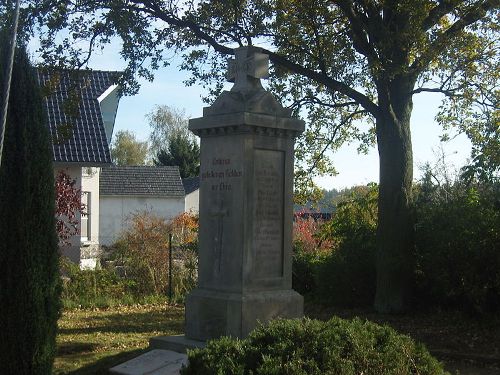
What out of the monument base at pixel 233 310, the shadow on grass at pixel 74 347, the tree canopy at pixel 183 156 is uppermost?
the tree canopy at pixel 183 156

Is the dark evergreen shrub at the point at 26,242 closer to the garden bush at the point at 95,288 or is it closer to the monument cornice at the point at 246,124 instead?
the monument cornice at the point at 246,124

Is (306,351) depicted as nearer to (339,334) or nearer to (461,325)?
(339,334)

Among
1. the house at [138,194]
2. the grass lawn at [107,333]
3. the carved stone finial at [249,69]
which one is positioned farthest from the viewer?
the house at [138,194]

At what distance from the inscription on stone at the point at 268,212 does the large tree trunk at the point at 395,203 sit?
16.9ft

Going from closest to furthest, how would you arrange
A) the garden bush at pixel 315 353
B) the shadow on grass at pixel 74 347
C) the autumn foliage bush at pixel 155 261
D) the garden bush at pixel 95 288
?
the garden bush at pixel 315 353
the shadow on grass at pixel 74 347
the garden bush at pixel 95 288
the autumn foliage bush at pixel 155 261

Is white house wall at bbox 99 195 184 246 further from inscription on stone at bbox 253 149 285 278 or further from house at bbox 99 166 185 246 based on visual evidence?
inscription on stone at bbox 253 149 285 278

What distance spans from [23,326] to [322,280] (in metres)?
9.36

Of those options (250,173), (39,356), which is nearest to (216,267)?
(250,173)

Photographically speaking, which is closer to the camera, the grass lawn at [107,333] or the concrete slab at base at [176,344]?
the concrete slab at base at [176,344]

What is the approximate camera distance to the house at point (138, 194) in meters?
45.3

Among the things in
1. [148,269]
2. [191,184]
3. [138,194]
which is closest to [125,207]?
[138,194]

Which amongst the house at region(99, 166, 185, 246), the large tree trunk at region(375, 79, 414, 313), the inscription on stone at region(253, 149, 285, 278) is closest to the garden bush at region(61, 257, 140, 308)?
the large tree trunk at region(375, 79, 414, 313)

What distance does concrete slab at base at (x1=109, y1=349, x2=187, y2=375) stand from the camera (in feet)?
26.6

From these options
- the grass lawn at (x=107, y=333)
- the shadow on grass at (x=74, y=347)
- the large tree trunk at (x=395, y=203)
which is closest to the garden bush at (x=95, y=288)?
the grass lawn at (x=107, y=333)
